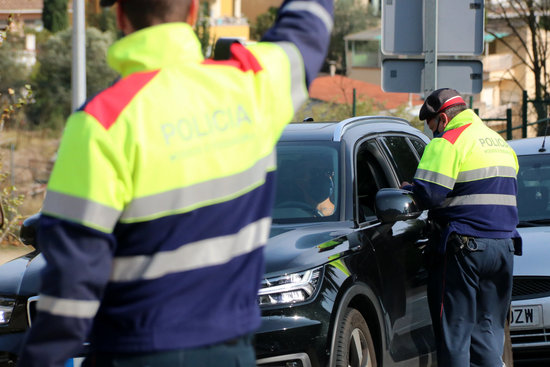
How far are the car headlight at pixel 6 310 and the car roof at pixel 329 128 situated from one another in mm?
2038

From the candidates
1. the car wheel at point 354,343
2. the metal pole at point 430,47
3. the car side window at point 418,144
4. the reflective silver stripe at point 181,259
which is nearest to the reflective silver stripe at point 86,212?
the reflective silver stripe at point 181,259

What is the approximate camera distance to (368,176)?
19.8 ft

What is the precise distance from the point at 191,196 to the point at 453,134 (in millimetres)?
3733

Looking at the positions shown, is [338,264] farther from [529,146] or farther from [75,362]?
[529,146]

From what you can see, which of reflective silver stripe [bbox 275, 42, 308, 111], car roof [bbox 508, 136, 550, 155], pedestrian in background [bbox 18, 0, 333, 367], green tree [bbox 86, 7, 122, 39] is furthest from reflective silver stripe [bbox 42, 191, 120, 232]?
green tree [bbox 86, 7, 122, 39]

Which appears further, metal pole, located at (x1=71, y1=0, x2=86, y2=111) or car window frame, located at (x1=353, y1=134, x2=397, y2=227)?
metal pole, located at (x1=71, y1=0, x2=86, y2=111)

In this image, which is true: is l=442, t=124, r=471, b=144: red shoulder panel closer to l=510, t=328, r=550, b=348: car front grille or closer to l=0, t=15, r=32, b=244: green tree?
l=510, t=328, r=550, b=348: car front grille

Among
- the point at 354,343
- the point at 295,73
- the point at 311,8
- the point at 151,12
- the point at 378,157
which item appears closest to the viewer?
the point at 151,12

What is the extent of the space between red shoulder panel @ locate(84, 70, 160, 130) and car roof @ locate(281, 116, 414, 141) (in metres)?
3.75

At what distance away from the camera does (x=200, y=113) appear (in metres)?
2.26

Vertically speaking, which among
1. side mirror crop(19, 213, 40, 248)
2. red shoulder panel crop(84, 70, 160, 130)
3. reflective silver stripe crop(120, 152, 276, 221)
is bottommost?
side mirror crop(19, 213, 40, 248)

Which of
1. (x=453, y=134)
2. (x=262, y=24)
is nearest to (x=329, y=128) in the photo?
(x=453, y=134)

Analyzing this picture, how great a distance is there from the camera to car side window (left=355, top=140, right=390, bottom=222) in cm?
590

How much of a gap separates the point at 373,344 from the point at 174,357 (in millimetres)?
3168
